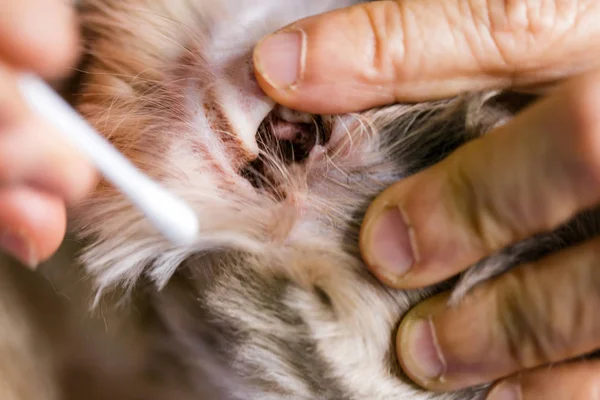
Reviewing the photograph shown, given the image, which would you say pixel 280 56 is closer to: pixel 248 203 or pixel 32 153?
pixel 248 203

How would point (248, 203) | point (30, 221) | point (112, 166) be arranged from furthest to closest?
1. point (248, 203)
2. point (30, 221)
3. point (112, 166)

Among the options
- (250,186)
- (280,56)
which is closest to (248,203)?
(250,186)

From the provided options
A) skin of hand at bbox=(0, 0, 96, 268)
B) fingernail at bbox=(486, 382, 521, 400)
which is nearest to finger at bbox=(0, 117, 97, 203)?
skin of hand at bbox=(0, 0, 96, 268)

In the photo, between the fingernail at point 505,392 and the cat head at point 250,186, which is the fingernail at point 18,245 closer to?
the cat head at point 250,186

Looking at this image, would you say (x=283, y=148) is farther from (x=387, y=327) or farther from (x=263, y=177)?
(x=387, y=327)

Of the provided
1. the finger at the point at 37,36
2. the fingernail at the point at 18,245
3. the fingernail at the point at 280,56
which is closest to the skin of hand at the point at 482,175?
the fingernail at the point at 280,56
